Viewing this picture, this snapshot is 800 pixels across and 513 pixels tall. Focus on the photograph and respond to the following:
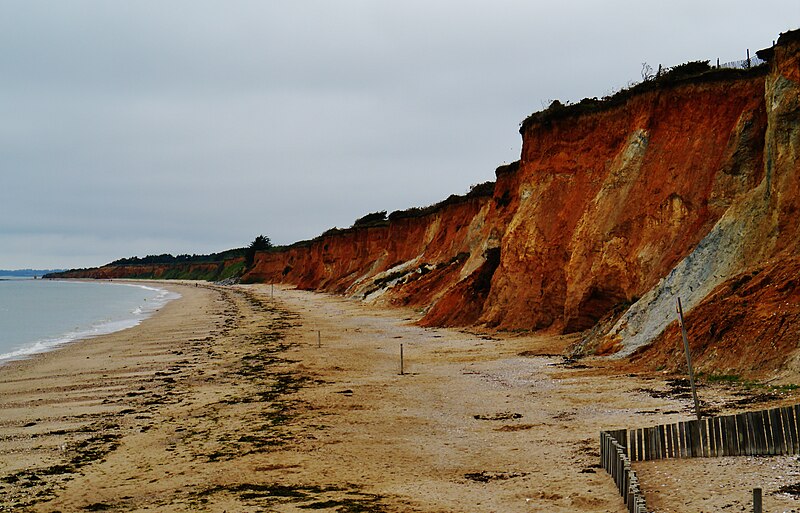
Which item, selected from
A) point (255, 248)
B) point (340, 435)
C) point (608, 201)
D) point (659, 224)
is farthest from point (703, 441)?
point (255, 248)

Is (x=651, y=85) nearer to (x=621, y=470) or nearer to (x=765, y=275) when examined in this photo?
(x=765, y=275)

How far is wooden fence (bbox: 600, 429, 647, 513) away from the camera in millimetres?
6596

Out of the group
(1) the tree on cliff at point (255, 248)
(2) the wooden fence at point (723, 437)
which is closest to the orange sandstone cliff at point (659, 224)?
(2) the wooden fence at point (723, 437)

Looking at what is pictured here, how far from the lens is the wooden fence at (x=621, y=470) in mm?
6596

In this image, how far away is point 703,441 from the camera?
812 cm

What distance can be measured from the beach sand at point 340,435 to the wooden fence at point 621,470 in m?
0.20

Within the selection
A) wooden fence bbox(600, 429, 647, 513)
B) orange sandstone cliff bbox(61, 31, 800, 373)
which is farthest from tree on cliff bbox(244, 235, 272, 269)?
wooden fence bbox(600, 429, 647, 513)

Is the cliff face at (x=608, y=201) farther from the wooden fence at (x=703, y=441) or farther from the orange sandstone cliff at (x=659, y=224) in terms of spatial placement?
the wooden fence at (x=703, y=441)

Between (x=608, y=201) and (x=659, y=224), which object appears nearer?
(x=659, y=224)

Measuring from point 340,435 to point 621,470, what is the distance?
5471 millimetres

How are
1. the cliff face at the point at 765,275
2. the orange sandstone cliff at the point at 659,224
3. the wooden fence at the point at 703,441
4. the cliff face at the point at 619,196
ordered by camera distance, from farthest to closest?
1. the cliff face at the point at 619,196
2. the orange sandstone cliff at the point at 659,224
3. the cliff face at the point at 765,275
4. the wooden fence at the point at 703,441

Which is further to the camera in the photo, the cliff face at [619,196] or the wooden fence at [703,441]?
the cliff face at [619,196]

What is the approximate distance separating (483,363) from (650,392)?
275 inches

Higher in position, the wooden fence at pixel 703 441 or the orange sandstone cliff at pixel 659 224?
the orange sandstone cliff at pixel 659 224
